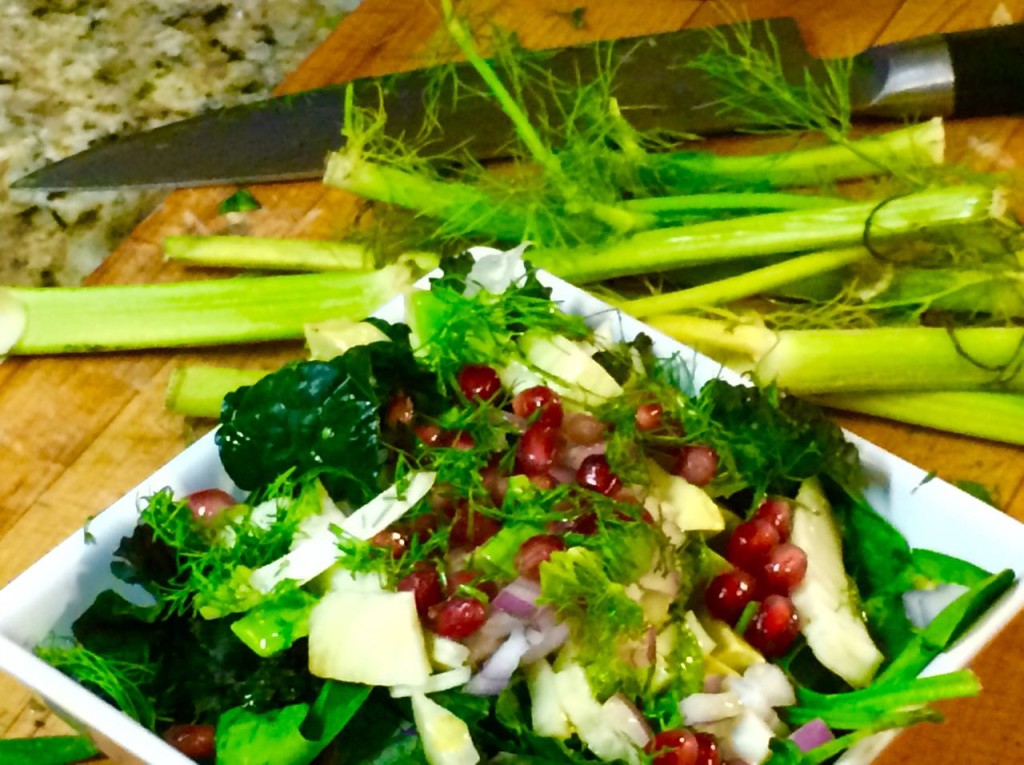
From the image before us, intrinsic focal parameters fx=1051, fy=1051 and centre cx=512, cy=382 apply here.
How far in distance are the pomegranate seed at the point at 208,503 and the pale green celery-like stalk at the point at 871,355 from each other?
0.48 metres

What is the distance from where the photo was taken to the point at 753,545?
851 mm

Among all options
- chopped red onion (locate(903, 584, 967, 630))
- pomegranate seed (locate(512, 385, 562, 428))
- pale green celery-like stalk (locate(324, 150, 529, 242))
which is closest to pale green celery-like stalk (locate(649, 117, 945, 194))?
pale green celery-like stalk (locate(324, 150, 529, 242))

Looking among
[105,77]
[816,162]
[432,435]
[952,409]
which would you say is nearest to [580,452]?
[432,435]

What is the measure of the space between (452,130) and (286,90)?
25cm

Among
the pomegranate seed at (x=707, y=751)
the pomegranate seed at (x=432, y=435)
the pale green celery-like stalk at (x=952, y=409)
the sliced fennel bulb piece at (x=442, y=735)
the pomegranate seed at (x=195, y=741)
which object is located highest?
the pomegranate seed at (x=432, y=435)

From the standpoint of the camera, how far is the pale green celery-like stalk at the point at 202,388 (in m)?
1.10

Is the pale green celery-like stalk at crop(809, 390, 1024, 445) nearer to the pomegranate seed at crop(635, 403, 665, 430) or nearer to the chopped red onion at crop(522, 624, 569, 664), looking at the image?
the pomegranate seed at crop(635, 403, 665, 430)

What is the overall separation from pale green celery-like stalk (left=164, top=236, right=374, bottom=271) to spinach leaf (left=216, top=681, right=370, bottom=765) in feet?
1.87

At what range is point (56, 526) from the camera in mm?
1075

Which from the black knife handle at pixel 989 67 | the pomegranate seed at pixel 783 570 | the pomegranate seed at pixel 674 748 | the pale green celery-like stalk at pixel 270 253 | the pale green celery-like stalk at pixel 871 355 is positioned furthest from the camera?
the black knife handle at pixel 989 67

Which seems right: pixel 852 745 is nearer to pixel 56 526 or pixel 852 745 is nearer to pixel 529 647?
pixel 529 647

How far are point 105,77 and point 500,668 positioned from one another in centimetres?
112

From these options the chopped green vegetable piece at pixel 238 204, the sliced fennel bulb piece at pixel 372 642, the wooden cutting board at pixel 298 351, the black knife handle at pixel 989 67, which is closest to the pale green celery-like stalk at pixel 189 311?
the wooden cutting board at pixel 298 351

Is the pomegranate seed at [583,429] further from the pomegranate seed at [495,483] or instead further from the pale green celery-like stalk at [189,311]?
the pale green celery-like stalk at [189,311]
